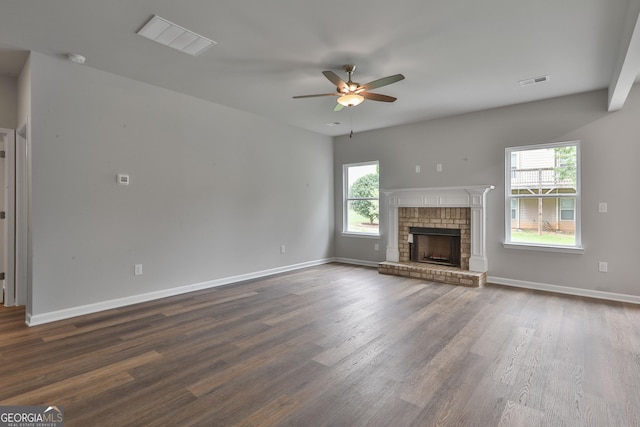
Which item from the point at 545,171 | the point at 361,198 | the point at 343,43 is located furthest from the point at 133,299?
the point at 545,171

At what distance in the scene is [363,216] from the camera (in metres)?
6.78

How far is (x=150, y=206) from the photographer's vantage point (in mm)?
4117

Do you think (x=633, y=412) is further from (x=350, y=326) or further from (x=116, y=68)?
(x=116, y=68)

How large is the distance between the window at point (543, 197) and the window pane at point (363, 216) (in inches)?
95.7

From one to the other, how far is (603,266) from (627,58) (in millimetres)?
2737

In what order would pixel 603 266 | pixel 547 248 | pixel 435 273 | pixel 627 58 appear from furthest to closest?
1. pixel 435 273
2. pixel 547 248
3. pixel 603 266
4. pixel 627 58

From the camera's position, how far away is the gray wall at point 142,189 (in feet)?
11.0

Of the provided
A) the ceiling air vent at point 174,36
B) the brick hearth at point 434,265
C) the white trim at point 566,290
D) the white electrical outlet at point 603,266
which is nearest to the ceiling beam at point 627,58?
the white electrical outlet at point 603,266

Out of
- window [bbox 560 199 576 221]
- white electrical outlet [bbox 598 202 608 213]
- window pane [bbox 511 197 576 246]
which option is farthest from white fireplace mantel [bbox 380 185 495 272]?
white electrical outlet [bbox 598 202 608 213]

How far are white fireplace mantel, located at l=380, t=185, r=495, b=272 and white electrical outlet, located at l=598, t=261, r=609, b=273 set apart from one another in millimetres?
1373

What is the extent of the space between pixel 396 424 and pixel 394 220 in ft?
14.9

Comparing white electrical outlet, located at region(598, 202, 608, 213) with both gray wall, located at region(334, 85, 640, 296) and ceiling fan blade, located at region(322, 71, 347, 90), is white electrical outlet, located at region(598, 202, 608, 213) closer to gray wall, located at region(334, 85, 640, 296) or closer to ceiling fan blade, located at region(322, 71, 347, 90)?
gray wall, located at region(334, 85, 640, 296)

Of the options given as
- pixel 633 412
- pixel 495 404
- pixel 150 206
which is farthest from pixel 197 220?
pixel 633 412

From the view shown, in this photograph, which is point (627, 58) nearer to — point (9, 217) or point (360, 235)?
point (360, 235)
